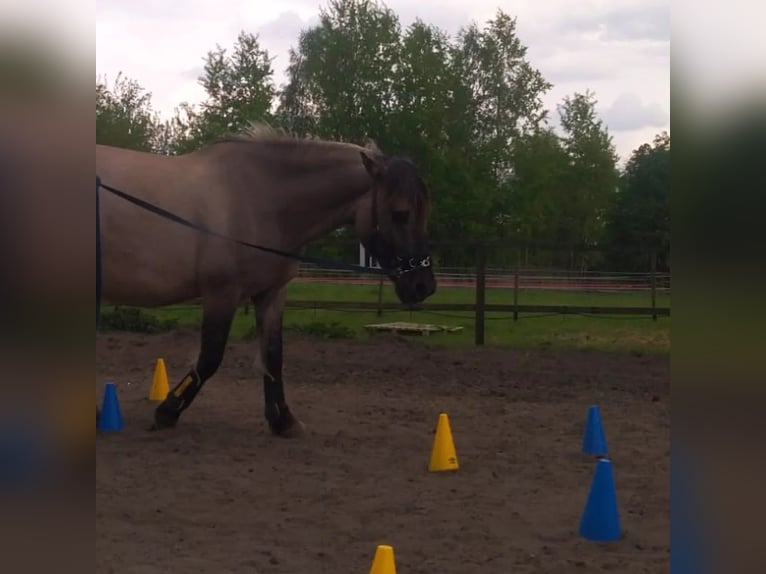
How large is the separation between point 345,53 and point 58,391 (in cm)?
2998

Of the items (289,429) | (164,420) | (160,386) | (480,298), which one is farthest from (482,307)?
(164,420)

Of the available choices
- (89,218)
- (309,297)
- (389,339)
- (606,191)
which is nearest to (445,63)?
(606,191)

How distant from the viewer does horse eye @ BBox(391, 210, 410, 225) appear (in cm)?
558

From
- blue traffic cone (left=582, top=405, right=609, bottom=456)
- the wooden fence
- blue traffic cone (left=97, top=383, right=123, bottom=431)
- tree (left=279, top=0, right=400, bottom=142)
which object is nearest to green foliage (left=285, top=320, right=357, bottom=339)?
the wooden fence

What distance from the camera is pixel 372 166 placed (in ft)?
18.4

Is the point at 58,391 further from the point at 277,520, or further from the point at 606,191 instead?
the point at 606,191

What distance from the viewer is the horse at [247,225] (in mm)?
5477

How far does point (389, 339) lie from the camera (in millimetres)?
10922

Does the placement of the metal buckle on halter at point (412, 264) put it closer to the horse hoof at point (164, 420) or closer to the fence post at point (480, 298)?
the horse hoof at point (164, 420)

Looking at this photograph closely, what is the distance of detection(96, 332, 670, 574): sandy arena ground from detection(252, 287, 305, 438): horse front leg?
16 centimetres

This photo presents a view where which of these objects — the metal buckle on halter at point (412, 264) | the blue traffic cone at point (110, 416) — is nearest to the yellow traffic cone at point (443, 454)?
the metal buckle on halter at point (412, 264)

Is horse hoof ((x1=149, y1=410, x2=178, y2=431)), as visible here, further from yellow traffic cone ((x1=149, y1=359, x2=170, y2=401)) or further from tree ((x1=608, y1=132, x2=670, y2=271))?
tree ((x1=608, y1=132, x2=670, y2=271))

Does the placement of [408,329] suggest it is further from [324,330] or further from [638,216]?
[638,216]

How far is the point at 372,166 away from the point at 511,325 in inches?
319
